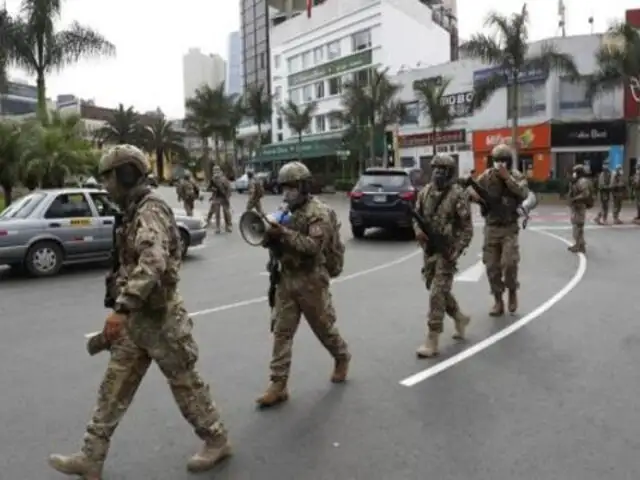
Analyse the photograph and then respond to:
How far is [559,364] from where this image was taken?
5.51m

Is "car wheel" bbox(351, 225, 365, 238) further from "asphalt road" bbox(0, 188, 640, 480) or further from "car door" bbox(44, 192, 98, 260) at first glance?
"asphalt road" bbox(0, 188, 640, 480)

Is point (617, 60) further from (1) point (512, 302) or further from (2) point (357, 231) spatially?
(1) point (512, 302)

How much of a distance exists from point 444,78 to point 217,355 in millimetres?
36541

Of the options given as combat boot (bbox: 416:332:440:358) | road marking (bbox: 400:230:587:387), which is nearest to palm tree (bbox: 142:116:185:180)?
road marking (bbox: 400:230:587:387)

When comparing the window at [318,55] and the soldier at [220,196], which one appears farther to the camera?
the window at [318,55]

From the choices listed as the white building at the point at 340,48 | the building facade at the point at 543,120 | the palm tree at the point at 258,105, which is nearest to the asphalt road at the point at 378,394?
the building facade at the point at 543,120

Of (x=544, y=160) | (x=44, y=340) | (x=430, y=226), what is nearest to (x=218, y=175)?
(x=44, y=340)

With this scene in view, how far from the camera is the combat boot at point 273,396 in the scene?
459cm

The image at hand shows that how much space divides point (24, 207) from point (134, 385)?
8449mm

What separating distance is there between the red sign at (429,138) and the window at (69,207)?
100.0 feet

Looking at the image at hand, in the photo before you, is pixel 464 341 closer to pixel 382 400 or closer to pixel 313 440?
pixel 382 400

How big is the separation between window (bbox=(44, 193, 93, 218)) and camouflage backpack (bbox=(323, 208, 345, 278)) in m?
7.62

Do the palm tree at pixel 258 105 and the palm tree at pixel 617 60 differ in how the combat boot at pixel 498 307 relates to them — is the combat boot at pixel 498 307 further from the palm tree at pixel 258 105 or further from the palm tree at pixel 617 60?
the palm tree at pixel 258 105

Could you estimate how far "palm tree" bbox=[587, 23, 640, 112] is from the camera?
88.0 feet
